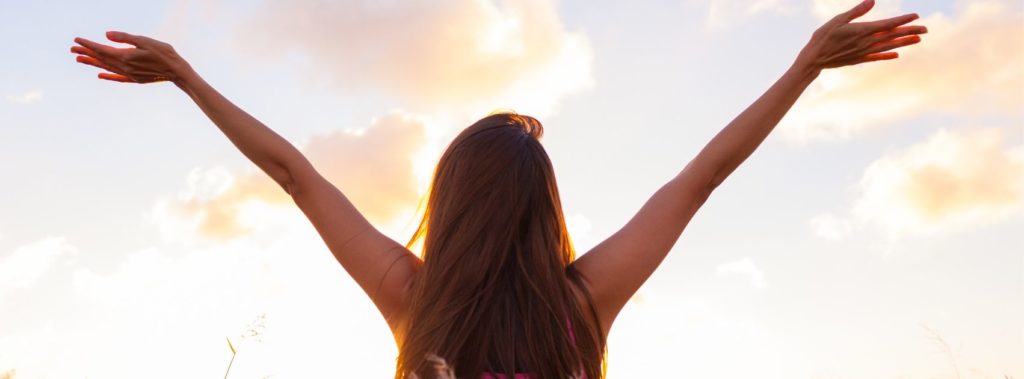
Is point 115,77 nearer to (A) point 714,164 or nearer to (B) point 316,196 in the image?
(B) point 316,196

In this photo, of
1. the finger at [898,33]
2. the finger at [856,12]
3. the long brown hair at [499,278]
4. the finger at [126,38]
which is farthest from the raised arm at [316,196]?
the finger at [898,33]

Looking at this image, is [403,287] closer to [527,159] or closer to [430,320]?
[430,320]

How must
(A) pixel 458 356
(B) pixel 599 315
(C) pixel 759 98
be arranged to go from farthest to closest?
(C) pixel 759 98 < (B) pixel 599 315 < (A) pixel 458 356

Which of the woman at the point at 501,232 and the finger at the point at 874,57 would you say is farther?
the finger at the point at 874,57

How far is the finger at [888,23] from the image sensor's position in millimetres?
4113

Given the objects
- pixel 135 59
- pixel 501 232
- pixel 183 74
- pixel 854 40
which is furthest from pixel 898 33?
pixel 135 59

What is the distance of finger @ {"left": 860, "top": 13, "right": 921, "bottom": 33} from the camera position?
13.5ft

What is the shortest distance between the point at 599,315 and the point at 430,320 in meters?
0.70

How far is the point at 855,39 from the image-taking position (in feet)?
13.7

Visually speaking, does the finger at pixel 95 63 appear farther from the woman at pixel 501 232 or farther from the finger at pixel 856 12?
the finger at pixel 856 12

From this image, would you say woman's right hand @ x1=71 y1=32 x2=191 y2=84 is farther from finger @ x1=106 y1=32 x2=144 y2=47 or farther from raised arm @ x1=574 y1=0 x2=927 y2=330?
raised arm @ x1=574 y1=0 x2=927 y2=330

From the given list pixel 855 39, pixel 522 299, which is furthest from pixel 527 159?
pixel 855 39

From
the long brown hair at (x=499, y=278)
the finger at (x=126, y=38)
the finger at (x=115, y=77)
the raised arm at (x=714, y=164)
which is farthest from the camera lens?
the finger at (x=115, y=77)

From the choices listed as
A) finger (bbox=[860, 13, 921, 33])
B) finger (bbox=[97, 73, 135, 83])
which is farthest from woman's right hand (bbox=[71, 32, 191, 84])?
finger (bbox=[860, 13, 921, 33])
